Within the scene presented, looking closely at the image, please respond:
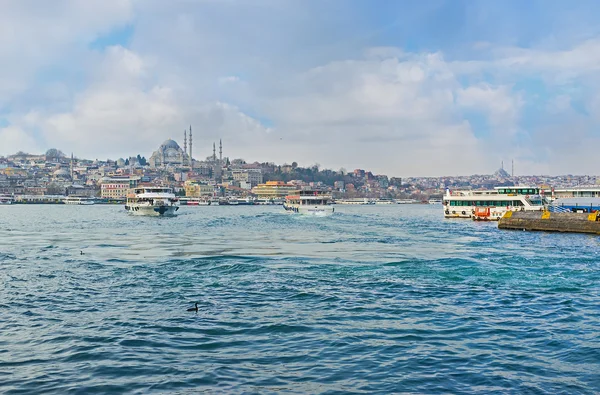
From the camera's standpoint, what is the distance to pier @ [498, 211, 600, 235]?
35.7m

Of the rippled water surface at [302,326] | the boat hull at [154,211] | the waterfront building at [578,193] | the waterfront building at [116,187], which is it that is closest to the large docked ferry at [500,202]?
the waterfront building at [578,193]

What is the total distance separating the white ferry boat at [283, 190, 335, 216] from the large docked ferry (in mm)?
15020

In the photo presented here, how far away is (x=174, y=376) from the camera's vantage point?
8.22 m

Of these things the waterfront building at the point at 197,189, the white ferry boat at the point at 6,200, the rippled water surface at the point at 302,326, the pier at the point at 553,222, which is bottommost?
the rippled water surface at the point at 302,326

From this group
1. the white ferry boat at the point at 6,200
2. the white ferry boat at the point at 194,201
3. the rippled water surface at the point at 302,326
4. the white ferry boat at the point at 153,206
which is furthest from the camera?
the white ferry boat at the point at 194,201

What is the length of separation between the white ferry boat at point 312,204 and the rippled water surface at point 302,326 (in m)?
43.6

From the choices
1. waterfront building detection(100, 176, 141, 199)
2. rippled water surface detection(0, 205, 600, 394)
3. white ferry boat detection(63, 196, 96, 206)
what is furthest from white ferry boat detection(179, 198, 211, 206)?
rippled water surface detection(0, 205, 600, 394)

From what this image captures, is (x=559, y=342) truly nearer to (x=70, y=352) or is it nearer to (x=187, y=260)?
(x=70, y=352)

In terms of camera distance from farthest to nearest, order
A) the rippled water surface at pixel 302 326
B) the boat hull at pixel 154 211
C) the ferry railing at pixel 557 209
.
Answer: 1. the boat hull at pixel 154 211
2. the ferry railing at pixel 557 209
3. the rippled water surface at pixel 302 326

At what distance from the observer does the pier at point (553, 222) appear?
35656mm

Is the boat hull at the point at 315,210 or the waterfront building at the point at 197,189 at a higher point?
the waterfront building at the point at 197,189

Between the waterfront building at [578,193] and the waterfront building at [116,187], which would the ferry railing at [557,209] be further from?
the waterfront building at [116,187]

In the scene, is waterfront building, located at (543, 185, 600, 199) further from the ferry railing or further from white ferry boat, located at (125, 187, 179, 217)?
white ferry boat, located at (125, 187, 179, 217)

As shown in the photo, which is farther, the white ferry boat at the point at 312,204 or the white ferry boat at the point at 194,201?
the white ferry boat at the point at 194,201
